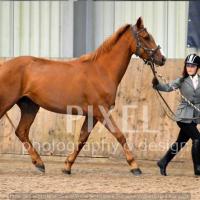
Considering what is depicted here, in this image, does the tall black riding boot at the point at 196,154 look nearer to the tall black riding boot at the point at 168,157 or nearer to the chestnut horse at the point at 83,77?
the tall black riding boot at the point at 168,157

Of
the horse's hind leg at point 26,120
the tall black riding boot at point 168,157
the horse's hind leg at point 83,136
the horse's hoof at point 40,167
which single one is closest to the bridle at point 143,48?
the horse's hind leg at point 83,136

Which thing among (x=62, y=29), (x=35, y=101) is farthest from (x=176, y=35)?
(x=35, y=101)

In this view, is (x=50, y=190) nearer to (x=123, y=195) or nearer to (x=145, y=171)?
(x=123, y=195)

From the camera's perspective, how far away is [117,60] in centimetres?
913

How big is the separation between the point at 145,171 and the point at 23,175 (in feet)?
5.96

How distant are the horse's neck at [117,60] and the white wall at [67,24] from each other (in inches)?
108

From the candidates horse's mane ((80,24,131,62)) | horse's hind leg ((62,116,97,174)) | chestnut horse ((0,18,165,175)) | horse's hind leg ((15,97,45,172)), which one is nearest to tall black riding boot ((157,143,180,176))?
chestnut horse ((0,18,165,175))

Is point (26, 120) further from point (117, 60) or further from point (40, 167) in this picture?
point (117, 60)

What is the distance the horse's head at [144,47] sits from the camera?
9.06 m

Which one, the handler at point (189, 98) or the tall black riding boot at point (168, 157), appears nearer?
the handler at point (189, 98)

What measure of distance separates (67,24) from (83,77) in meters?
3.75

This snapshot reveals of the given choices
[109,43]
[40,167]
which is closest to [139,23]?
[109,43]

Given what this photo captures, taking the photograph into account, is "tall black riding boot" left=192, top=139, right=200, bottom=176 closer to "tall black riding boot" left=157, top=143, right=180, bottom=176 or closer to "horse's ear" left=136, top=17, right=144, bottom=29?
"tall black riding boot" left=157, top=143, right=180, bottom=176

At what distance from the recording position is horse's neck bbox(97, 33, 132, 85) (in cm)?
911
